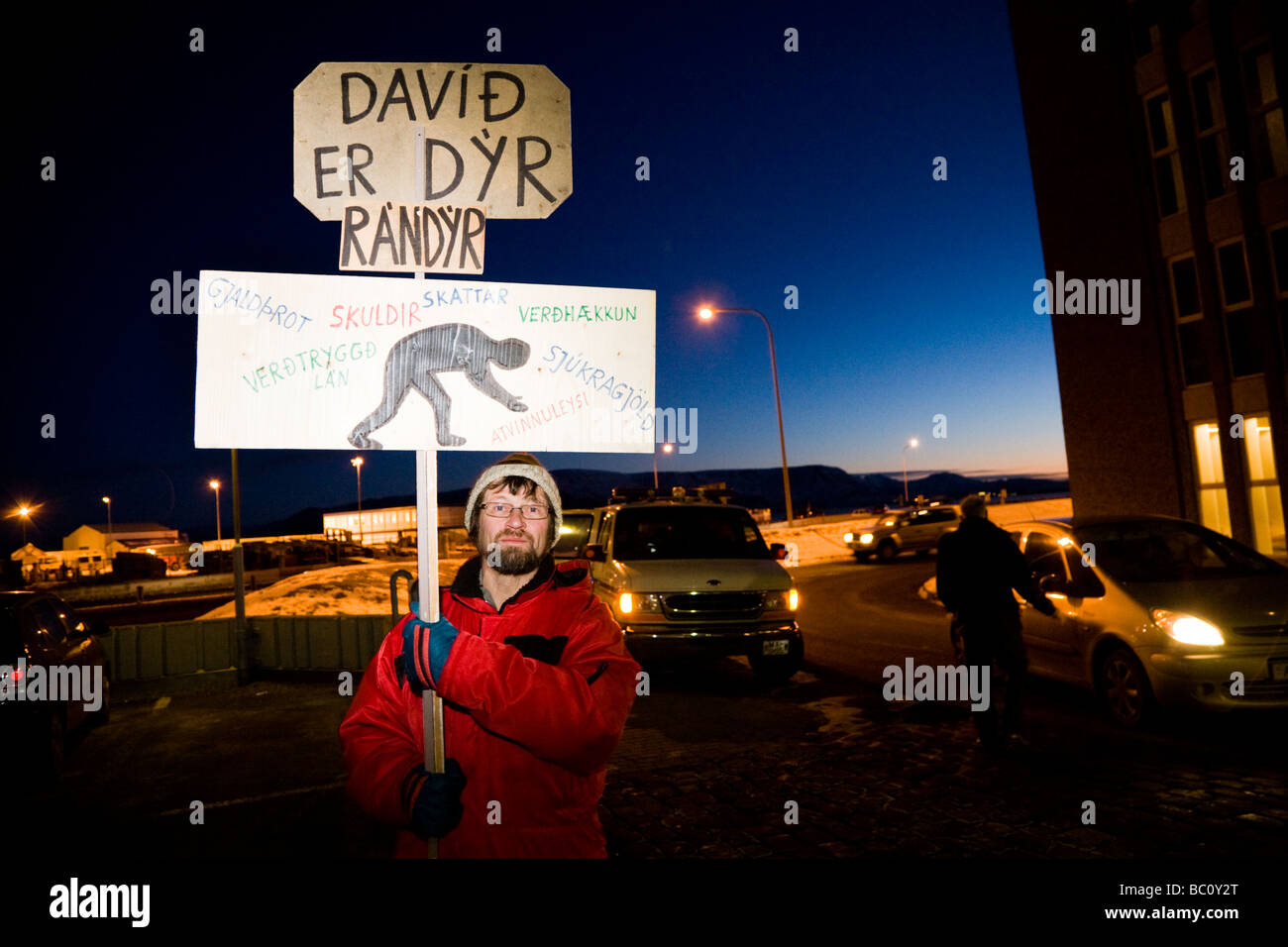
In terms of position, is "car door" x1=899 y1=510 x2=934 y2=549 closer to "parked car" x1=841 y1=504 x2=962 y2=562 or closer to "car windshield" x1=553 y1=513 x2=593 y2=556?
"parked car" x1=841 y1=504 x2=962 y2=562

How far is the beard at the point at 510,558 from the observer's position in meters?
2.53

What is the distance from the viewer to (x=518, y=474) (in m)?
2.70

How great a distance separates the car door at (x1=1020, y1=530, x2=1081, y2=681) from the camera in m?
7.44

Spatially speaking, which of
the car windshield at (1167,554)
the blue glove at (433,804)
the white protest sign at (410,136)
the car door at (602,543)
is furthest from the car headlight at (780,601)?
the blue glove at (433,804)

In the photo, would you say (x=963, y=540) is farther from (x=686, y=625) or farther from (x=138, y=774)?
(x=138, y=774)

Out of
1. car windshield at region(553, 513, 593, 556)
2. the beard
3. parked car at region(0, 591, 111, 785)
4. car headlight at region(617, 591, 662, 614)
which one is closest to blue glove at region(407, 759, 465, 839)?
the beard

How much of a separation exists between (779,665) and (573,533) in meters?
5.11

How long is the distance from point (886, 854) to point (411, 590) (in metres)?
3.22

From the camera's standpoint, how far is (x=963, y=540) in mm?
6469

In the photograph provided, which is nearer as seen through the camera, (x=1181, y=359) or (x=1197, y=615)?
(x=1197, y=615)

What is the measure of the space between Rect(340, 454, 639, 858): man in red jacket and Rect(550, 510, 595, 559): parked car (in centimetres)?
907

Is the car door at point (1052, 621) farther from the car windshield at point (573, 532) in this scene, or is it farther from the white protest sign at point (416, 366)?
the car windshield at point (573, 532)
